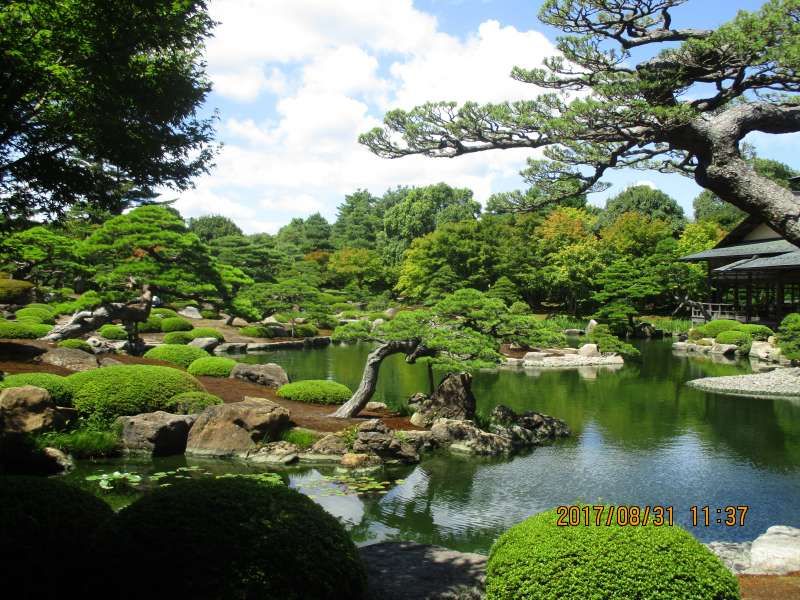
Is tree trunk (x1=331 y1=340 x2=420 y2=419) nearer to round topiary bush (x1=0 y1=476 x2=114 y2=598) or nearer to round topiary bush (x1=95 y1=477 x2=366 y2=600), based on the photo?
round topiary bush (x1=95 y1=477 x2=366 y2=600)

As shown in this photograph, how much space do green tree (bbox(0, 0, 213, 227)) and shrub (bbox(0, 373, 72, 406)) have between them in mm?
3914

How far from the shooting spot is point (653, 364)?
2056cm

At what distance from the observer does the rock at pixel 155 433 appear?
28.4 feet

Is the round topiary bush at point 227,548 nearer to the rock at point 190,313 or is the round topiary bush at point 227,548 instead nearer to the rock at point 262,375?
the rock at point 262,375

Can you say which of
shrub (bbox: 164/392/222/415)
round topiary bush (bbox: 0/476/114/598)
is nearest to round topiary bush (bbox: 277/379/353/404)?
shrub (bbox: 164/392/222/415)

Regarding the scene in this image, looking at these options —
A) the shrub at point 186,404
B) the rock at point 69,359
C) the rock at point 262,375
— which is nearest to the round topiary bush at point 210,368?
the rock at point 262,375

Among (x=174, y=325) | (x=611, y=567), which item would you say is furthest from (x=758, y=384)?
(x=174, y=325)

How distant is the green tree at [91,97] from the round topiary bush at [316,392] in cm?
604

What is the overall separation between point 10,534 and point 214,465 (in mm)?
5981

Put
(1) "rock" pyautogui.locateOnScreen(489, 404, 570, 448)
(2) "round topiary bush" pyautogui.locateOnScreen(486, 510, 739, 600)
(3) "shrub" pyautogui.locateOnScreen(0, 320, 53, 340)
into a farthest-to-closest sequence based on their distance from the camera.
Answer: (3) "shrub" pyautogui.locateOnScreen(0, 320, 53, 340), (1) "rock" pyautogui.locateOnScreen(489, 404, 570, 448), (2) "round topiary bush" pyautogui.locateOnScreen(486, 510, 739, 600)

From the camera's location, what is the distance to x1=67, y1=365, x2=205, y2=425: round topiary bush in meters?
9.21

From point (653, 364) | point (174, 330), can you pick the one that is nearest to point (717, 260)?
point (653, 364)

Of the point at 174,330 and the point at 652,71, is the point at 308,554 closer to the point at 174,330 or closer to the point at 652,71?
the point at 652,71
